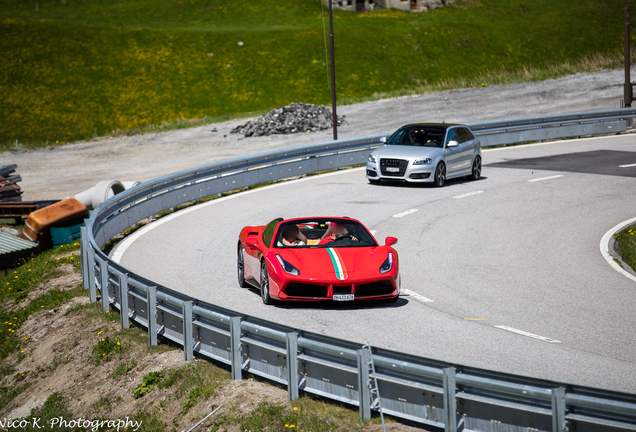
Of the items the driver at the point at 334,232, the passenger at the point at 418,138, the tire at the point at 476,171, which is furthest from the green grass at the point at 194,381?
the tire at the point at 476,171

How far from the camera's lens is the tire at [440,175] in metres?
21.2

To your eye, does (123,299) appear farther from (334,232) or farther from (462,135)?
(462,135)

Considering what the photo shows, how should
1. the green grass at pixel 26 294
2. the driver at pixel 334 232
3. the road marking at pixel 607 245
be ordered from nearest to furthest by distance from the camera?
the driver at pixel 334 232
the green grass at pixel 26 294
the road marking at pixel 607 245

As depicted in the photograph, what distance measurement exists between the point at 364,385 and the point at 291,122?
35757 millimetres

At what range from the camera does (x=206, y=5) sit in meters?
99.6

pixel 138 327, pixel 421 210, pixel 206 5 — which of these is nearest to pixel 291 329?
pixel 138 327

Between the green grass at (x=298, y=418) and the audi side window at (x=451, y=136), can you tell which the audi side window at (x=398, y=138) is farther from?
the green grass at (x=298, y=418)

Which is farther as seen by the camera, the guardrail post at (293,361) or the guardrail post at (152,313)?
the guardrail post at (152,313)

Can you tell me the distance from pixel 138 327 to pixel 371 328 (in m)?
3.18

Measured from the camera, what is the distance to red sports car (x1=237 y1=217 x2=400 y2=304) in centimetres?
999

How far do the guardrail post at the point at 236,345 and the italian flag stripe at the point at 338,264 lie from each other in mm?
2555

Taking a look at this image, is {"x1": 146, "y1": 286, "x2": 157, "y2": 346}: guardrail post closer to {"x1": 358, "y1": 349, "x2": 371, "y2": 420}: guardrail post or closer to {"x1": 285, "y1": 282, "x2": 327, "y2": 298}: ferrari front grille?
{"x1": 285, "y1": 282, "x2": 327, "y2": 298}: ferrari front grille

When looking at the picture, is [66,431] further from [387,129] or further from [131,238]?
[387,129]

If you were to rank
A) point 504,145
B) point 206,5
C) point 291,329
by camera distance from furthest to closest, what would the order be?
1. point 206,5
2. point 504,145
3. point 291,329
